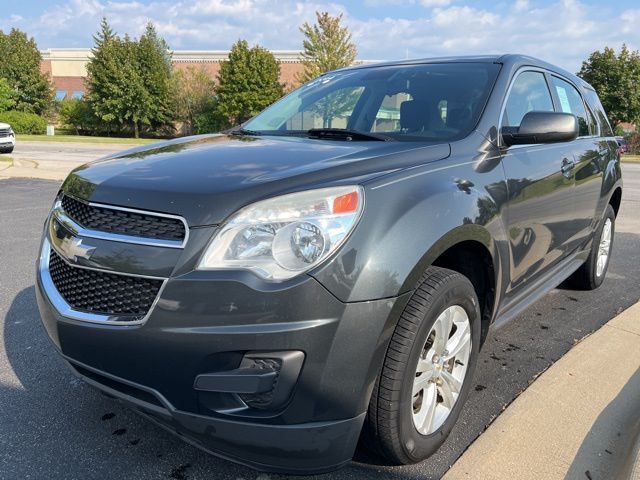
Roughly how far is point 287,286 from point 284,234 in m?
0.19

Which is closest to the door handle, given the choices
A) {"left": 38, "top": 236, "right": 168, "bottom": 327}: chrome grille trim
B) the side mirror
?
the side mirror

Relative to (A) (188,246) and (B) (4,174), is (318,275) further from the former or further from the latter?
(B) (4,174)

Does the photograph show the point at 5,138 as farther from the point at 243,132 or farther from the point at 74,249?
the point at 74,249

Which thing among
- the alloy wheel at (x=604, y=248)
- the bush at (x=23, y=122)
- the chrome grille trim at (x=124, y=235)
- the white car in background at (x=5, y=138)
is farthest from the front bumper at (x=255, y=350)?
the bush at (x=23, y=122)

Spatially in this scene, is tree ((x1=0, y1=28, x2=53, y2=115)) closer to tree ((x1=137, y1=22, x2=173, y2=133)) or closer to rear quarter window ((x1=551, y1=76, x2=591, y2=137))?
tree ((x1=137, y1=22, x2=173, y2=133))

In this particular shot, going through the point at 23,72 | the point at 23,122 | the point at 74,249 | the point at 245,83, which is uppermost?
the point at 23,72

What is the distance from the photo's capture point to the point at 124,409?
2641 millimetres

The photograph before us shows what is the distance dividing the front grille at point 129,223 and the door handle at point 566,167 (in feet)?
8.09

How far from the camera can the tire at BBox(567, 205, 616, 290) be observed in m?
4.37

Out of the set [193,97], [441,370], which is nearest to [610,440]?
[441,370]

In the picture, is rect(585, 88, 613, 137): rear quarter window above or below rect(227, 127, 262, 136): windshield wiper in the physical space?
above

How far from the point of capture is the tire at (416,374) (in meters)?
1.91

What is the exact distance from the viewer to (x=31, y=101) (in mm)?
47344

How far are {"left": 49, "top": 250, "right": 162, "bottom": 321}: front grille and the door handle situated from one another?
258 centimetres
